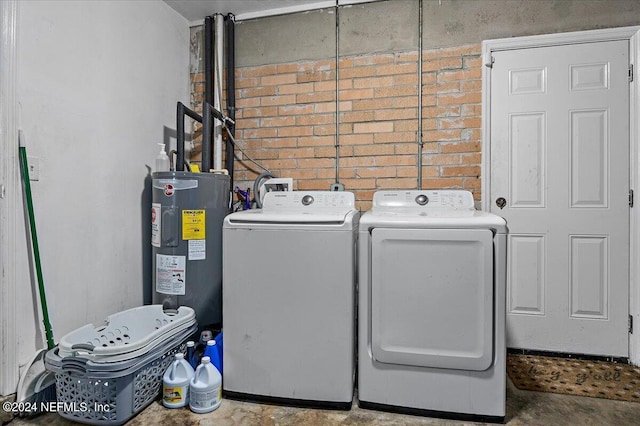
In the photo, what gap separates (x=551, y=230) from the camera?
2426 mm

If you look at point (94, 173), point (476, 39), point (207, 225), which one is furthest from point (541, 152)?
point (94, 173)

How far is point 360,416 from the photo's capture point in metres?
1.73

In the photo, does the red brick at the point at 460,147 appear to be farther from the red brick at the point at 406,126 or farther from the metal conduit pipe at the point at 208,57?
the metal conduit pipe at the point at 208,57

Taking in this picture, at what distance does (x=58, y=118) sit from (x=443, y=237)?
6.73 ft

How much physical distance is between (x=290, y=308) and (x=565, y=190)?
197 cm

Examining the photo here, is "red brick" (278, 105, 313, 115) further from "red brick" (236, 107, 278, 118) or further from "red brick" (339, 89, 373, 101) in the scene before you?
"red brick" (339, 89, 373, 101)

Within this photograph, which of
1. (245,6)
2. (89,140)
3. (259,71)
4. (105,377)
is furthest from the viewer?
(259,71)

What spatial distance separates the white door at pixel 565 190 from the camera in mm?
2338

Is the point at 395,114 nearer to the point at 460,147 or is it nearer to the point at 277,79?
the point at 460,147

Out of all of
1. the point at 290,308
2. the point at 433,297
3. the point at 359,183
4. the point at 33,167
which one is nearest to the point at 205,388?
the point at 290,308

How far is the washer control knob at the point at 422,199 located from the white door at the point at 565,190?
0.66 metres

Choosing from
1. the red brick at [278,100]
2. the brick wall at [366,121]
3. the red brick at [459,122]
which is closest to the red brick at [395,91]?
the brick wall at [366,121]

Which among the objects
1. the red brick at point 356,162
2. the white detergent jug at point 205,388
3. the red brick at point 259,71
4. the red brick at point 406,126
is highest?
the red brick at point 259,71

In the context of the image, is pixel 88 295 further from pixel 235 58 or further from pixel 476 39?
pixel 476 39
